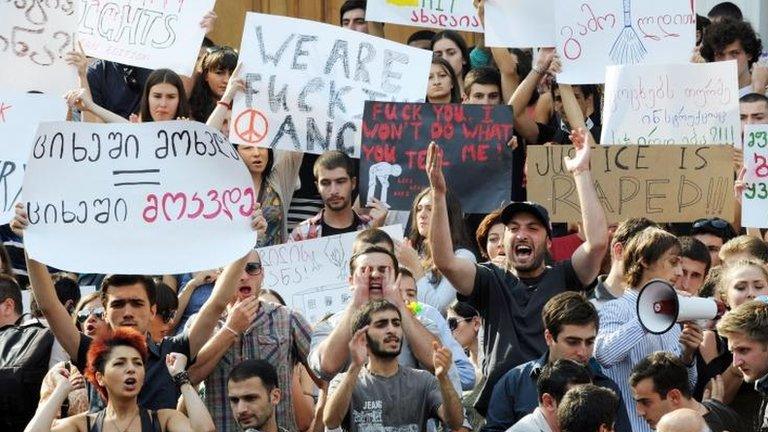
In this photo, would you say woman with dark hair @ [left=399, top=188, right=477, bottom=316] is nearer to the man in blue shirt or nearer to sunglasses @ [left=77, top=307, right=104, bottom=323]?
the man in blue shirt

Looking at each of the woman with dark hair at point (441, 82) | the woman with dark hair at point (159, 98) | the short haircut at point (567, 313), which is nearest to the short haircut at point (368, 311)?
the short haircut at point (567, 313)

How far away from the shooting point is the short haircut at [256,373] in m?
9.88

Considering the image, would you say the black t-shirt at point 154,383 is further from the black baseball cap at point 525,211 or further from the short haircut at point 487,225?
the short haircut at point 487,225

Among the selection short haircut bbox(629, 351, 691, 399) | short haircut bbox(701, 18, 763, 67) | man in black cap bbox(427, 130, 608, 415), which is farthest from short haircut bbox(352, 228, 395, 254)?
short haircut bbox(701, 18, 763, 67)

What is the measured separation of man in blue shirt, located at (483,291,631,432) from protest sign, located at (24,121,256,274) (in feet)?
4.49

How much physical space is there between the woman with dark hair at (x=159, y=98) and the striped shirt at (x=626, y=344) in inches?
138

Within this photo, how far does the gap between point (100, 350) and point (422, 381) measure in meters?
1.40

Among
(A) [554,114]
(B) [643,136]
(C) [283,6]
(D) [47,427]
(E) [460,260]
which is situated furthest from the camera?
(C) [283,6]

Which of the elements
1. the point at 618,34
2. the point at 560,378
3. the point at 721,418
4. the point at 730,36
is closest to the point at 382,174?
the point at 618,34

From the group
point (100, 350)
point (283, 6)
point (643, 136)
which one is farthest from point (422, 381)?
point (283, 6)

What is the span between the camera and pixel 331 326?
10.3 m

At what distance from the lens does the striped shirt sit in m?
9.98

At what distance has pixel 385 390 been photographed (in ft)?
31.8

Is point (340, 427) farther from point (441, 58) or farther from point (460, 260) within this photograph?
point (441, 58)
